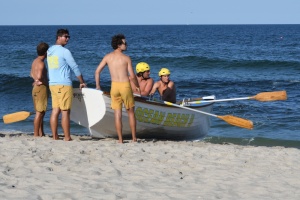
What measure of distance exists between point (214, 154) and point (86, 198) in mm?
3063

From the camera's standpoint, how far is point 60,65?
28.1ft

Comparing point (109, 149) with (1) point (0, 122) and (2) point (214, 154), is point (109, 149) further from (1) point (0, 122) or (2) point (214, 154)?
(1) point (0, 122)

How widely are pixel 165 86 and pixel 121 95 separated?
5.99 feet

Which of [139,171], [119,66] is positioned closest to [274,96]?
[119,66]

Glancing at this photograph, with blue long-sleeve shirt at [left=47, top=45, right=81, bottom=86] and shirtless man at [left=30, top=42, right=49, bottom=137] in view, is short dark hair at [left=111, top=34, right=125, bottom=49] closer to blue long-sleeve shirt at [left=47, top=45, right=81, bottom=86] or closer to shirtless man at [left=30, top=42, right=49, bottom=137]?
blue long-sleeve shirt at [left=47, top=45, right=81, bottom=86]

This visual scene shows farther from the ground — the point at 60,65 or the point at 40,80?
the point at 60,65

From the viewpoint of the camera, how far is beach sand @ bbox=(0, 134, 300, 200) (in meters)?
5.93

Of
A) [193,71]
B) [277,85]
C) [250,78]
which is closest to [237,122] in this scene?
[277,85]

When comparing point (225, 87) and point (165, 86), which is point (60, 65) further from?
point (225, 87)

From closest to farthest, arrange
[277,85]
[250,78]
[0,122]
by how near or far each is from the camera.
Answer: [0,122], [277,85], [250,78]

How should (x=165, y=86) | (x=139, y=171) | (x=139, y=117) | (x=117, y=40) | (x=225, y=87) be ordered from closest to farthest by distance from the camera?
(x=139, y=171), (x=117, y=40), (x=139, y=117), (x=165, y=86), (x=225, y=87)

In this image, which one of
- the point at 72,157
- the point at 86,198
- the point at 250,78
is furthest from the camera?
the point at 250,78

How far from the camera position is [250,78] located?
25.8m

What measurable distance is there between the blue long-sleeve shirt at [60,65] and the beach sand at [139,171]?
0.90 metres
